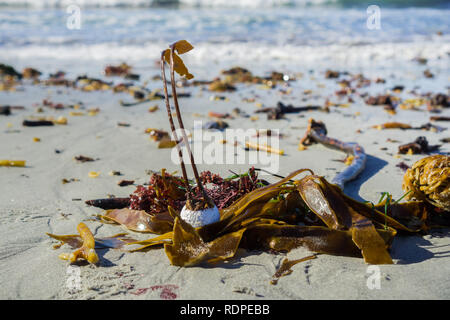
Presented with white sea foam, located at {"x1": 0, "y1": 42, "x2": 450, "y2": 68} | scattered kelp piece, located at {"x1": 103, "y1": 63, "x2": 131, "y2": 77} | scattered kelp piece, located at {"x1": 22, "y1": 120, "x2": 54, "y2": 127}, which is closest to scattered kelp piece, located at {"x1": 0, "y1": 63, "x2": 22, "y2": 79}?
scattered kelp piece, located at {"x1": 103, "y1": 63, "x2": 131, "y2": 77}

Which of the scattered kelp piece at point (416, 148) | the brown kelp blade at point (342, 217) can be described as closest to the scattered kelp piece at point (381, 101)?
the scattered kelp piece at point (416, 148)

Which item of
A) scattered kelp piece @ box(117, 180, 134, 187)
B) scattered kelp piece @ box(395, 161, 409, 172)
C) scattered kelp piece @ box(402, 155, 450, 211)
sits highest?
scattered kelp piece @ box(402, 155, 450, 211)

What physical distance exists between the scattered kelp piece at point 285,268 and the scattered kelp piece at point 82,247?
96 cm

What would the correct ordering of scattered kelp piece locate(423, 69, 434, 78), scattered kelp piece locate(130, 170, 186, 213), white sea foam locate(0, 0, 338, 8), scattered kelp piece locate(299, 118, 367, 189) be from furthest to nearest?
white sea foam locate(0, 0, 338, 8) → scattered kelp piece locate(423, 69, 434, 78) → scattered kelp piece locate(299, 118, 367, 189) → scattered kelp piece locate(130, 170, 186, 213)

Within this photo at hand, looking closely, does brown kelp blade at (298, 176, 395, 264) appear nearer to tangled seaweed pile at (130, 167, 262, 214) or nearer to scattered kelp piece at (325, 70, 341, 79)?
tangled seaweed pile at (130, 167, 262, 214)

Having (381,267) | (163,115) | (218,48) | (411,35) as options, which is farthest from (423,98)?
(411,35)

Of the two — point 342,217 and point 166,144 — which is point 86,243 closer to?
point 342,217

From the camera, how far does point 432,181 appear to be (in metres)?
2.44

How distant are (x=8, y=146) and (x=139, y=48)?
406 inches

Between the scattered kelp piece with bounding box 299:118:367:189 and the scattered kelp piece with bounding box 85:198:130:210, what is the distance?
164 cm

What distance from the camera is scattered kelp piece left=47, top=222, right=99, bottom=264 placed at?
2.24m

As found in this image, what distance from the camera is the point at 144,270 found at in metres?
2.17

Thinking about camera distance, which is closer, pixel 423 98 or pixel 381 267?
pixel 381 267
